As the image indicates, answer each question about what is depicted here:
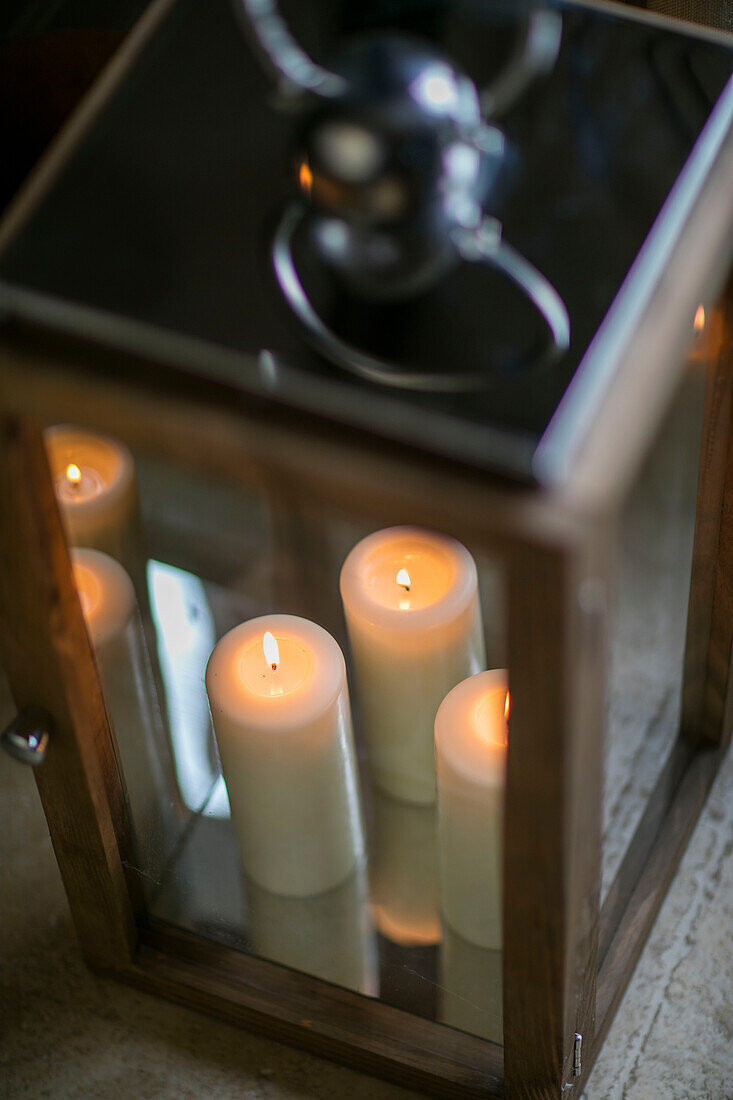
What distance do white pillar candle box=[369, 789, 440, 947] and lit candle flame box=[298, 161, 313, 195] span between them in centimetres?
36

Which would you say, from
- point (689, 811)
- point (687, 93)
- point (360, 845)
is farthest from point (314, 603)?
point (687, 93)

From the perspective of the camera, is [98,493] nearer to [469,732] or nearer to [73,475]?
[73,475]

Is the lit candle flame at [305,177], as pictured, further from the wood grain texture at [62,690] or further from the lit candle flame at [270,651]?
the lit candle flame at [270,651]

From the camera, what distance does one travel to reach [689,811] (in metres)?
0.72

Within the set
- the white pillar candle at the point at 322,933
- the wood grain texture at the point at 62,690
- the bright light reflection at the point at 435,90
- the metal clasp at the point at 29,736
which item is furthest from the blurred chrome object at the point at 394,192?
the white pillar candle at the point at 322,933

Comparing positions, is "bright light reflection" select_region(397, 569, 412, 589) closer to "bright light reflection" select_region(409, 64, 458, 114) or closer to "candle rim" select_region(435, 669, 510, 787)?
"candle rim" select_region(435, 669, 510, 787)

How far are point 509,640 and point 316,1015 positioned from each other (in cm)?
31

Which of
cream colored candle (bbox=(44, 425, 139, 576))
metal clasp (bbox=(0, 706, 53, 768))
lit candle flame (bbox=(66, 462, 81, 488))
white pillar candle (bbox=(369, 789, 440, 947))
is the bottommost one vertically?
white pillar candle (bbox=(369, 789, 440, 947))

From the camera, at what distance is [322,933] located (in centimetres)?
64

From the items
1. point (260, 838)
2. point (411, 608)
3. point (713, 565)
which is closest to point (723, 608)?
point (713, 565)

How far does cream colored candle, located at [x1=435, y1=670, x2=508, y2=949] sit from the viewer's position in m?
0.56

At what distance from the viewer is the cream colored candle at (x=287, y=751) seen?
60 cm

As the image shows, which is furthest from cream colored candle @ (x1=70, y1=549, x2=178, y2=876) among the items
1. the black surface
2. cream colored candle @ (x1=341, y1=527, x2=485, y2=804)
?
the black surface

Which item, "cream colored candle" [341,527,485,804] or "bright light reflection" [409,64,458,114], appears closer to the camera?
"bright light reflection" [409,64,458,114]
